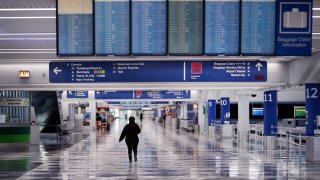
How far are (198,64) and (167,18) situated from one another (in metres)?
6.97

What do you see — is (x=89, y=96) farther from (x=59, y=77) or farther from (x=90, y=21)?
(x=90, y=21)

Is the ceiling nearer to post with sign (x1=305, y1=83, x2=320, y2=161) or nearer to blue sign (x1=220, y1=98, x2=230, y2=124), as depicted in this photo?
post with sign (x1=305, y1=83, x2=320, y2=161)

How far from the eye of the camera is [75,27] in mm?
9938

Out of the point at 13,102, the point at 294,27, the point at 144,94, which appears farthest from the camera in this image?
the point at 144,94

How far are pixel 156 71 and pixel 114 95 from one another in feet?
71.2

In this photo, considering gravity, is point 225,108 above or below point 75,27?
below

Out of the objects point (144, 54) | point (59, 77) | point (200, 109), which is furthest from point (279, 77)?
point (200, 109)

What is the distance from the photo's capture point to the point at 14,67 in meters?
21.5

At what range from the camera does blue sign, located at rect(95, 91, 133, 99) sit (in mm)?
37875

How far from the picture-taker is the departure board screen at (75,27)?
31.1ft

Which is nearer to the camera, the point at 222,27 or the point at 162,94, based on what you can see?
the point at 222,27

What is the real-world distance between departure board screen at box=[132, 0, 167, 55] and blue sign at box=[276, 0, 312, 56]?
205cm

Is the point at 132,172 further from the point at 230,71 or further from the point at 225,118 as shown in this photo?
the point at 225,118

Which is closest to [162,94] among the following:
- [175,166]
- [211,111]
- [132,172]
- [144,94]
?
[144,94]
